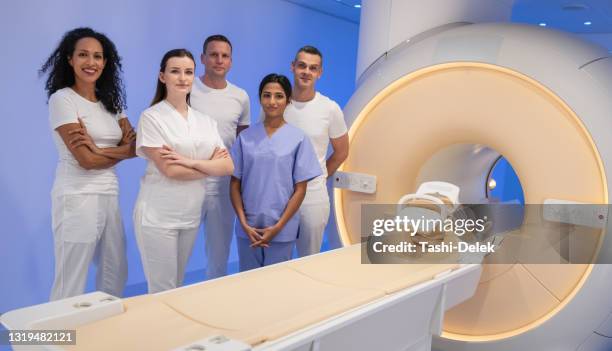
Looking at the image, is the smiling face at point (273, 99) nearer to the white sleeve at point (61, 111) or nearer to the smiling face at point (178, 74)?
the smiling face at point (178, 74)

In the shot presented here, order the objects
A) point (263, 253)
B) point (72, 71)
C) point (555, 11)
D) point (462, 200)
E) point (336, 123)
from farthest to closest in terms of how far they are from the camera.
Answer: point (555, 11)
point (462, 200)
point (336, 123)
point (263, 253)
point (72, 71)

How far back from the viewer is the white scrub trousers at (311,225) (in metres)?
2.15

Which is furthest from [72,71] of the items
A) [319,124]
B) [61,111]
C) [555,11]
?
[555,11]

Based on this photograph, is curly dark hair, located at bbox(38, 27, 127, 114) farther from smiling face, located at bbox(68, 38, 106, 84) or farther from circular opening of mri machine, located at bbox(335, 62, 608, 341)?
circular opening of mri machine, located at bbox(335, 62, 608, 341)

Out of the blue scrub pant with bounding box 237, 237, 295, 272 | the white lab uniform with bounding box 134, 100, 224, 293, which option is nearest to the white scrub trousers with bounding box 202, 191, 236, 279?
the blue scrub pant with bounding box 237, 237, 295, 272

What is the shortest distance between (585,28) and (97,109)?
12.1ft

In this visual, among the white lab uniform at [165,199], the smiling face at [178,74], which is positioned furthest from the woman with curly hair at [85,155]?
the smiling face at [178,74]

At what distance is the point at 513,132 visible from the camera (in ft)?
5.68

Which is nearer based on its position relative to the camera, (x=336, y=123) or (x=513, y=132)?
(x=513, y=132)

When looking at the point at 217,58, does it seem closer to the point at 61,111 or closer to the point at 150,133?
the point at 150,133

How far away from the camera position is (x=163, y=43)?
2.93m

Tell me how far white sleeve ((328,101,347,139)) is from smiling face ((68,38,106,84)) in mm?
912

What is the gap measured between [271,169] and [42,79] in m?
1.26

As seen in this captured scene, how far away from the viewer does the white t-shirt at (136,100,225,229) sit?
1813mm
